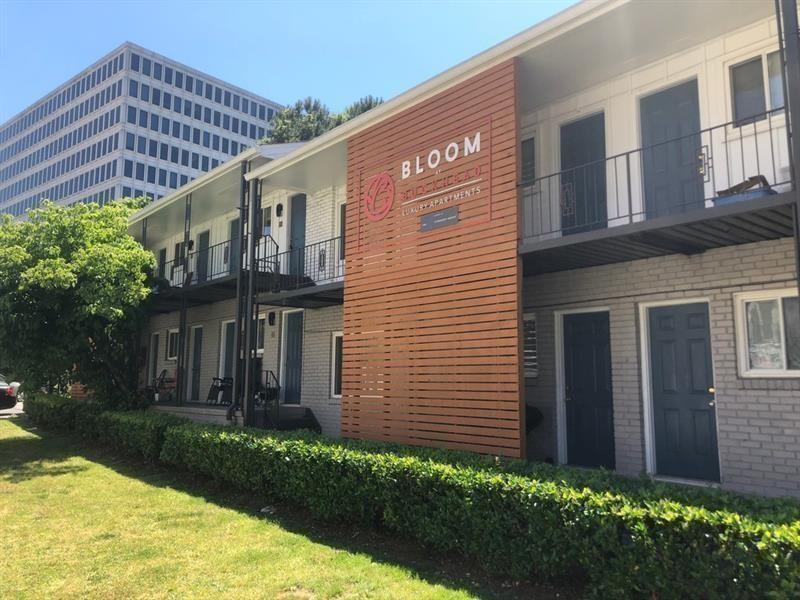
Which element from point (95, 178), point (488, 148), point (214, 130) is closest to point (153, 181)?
point (95, 178)

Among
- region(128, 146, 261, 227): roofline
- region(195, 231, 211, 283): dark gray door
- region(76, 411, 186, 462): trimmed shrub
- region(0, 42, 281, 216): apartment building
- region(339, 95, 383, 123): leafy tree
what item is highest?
region(0, 42, 281, 216): apartment building

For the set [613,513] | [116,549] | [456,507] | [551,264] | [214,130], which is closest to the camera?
[613,513]

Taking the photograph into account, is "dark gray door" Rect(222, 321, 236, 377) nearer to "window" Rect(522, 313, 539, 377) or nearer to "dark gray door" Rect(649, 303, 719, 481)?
"window" Rect(522, 313, 539, 377)

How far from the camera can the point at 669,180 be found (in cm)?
753

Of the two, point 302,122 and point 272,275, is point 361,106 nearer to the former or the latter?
point 302,122

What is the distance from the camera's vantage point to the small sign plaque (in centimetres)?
791

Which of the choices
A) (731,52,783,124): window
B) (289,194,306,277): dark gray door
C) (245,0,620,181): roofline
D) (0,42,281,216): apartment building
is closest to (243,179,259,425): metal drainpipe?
(289,194,306,277): dark gray door

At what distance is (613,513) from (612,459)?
388 cm

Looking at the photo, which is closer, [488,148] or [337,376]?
[488,148]

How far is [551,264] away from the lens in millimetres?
8047

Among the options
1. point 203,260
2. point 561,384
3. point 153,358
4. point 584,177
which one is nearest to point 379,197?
point 584,177

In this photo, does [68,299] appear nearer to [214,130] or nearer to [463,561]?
[463,561]

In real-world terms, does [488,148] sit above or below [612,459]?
above

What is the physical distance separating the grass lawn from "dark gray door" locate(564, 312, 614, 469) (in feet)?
11.2
